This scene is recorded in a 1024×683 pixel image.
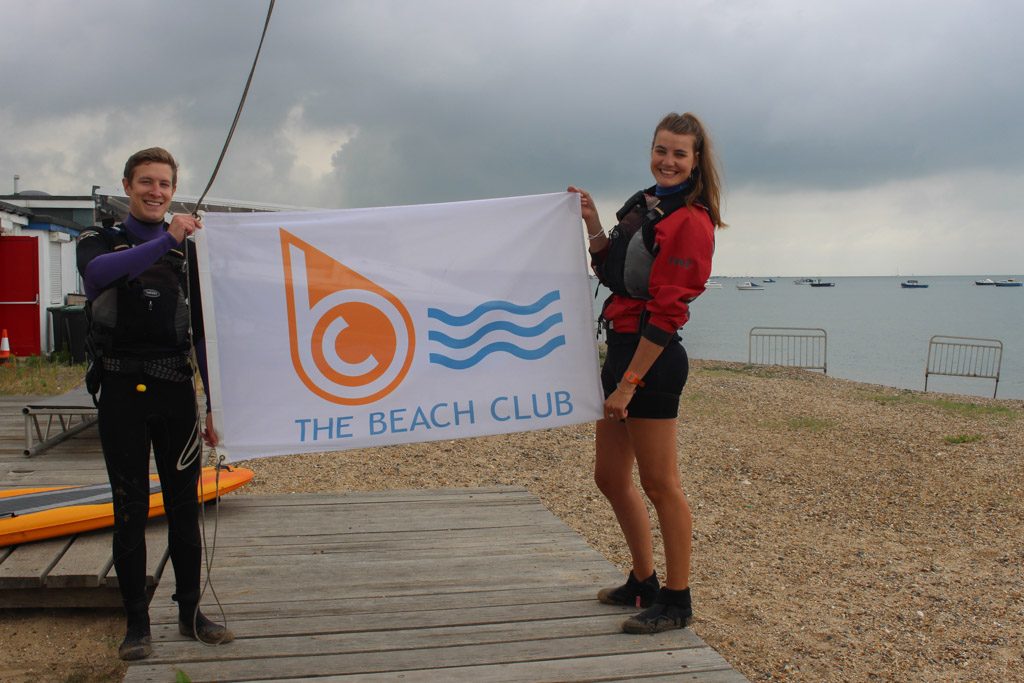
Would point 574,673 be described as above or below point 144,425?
below

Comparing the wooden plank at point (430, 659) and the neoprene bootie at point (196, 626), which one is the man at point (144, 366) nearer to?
the neoprene bootie at point (196, 626)

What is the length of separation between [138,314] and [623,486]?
2229 millimetres

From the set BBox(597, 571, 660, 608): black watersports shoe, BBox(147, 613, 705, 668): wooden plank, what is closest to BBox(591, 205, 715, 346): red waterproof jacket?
BBox(597, 571, 660, 608): black watersports shoe

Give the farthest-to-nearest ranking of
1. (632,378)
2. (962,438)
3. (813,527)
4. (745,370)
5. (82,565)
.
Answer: (745,370), (962,438), (813,527), (82,565), (632,378)

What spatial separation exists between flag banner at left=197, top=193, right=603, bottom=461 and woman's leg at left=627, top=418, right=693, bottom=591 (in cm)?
44

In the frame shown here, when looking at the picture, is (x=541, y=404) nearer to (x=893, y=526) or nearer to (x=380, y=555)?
(x=380, y=555)

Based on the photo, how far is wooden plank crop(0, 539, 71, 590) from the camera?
14.3 ft

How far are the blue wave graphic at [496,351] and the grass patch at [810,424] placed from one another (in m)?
9.92

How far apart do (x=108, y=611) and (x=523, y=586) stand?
243 cm

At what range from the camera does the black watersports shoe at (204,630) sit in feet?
11.5

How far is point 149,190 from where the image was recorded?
328 centimetres

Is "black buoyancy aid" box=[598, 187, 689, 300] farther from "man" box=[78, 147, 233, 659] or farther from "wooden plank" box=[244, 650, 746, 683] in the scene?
"man" box=[78, 147, 233, 659]

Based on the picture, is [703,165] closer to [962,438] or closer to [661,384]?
[661,384]

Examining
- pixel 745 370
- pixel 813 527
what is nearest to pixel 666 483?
pixel 813 527
